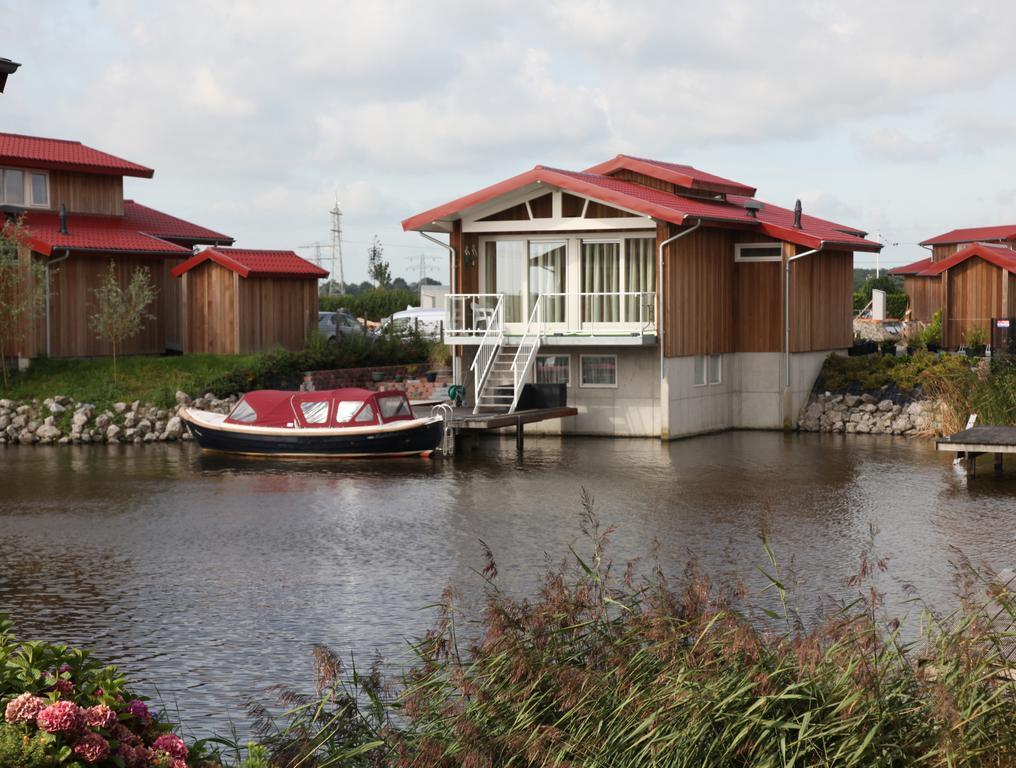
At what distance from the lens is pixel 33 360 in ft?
119

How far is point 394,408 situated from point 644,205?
6.97 m

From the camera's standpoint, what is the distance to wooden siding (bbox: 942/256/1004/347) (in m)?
44.7

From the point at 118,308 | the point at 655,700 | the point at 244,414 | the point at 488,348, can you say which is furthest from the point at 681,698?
the point at 118,308

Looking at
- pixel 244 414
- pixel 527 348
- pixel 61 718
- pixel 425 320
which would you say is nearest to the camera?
pixel 61 718

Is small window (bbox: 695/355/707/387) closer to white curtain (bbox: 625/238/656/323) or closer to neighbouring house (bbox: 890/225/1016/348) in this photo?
white curtain (bbox: 625/238/656/323)

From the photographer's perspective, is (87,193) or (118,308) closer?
(118,308)

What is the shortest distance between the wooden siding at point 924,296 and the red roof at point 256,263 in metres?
27.0

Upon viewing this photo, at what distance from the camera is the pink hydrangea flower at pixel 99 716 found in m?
7.24

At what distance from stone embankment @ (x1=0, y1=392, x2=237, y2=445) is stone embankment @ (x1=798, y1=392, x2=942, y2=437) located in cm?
1464

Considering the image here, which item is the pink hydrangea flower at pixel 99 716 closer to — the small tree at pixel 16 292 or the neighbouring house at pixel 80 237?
the small tree at pixel 16 292

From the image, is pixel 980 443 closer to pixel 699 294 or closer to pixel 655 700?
pixel 699 294

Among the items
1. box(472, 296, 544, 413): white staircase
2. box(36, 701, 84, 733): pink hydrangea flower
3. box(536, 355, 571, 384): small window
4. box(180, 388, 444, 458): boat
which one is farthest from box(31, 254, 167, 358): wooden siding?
box(36, 701, 84, 733): pink hydrangea flower

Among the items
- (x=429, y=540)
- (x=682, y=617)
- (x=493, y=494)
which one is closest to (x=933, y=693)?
(x=682, y=617)

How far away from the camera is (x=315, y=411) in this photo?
2838 centimetres
